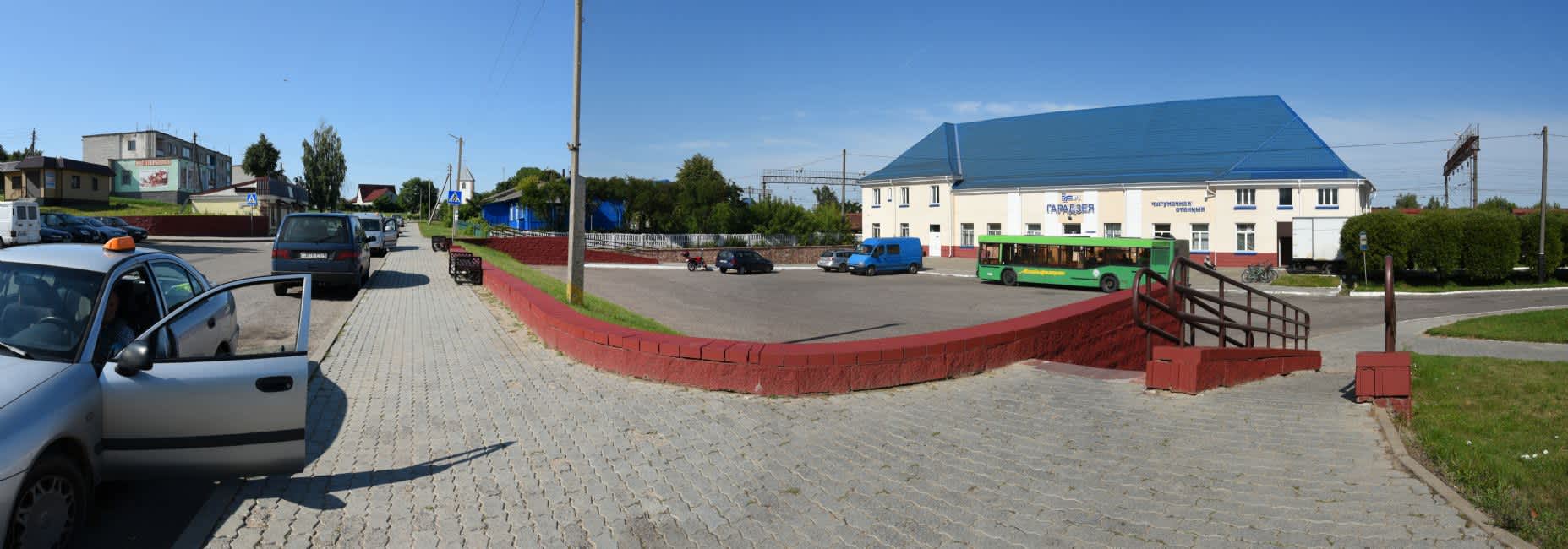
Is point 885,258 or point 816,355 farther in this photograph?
point 885,258

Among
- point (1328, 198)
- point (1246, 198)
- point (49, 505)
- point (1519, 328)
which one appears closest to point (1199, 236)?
point (1246, 198)

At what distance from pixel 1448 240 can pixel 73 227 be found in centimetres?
5735

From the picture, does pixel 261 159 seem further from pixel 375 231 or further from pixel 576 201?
pixel 576 201

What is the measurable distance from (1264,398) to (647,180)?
61336 mm

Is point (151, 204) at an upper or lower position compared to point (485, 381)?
upper

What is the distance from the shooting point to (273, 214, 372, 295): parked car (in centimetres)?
1584

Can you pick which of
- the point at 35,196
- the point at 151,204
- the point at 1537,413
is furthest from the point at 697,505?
the point at 151,204

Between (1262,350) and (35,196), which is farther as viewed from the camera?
(35,196)

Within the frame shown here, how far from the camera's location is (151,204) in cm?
7069

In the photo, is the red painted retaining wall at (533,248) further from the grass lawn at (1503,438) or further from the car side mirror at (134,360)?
the car side mirror at (134,360)

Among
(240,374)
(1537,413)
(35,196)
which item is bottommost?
(1537,413)

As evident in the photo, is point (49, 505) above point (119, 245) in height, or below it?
below

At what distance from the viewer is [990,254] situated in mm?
38938

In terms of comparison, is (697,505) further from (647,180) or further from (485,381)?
(647,180)
